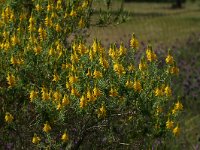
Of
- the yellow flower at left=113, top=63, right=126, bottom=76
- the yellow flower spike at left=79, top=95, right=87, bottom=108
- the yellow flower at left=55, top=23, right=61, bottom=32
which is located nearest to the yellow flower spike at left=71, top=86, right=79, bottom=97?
the yellow flower spike at left=79, top=95, right=87, bottom=108

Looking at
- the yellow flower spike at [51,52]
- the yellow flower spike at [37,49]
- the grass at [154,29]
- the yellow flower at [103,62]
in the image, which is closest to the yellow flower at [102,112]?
the yellow flower at [103,62]

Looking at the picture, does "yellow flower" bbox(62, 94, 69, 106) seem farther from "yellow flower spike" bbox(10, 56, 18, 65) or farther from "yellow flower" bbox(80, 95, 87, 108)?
"yellow flower spike" bbox(10, 56, 18, 65)

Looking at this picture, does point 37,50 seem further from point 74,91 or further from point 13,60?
point 74,91

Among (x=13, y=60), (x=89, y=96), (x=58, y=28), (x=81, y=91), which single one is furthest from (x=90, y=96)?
(x=58, y=28)

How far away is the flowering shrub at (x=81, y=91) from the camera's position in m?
4.18

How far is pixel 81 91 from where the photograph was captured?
434 cm

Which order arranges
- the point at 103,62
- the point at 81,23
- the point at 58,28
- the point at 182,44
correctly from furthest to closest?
1. the point at 182,44
2. the point at 81,23
3. the point at 58,28
4. the point at 103,62

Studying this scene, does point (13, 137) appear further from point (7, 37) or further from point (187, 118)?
point (187, 118)

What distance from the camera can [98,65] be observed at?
4.31m

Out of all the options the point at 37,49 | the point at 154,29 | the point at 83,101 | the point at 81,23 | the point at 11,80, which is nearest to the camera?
the point at 83,101

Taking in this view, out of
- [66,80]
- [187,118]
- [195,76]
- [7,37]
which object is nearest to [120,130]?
[66,80]

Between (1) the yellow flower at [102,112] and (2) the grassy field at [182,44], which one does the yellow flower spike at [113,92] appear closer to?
(1) the yellow flower at [102,112]

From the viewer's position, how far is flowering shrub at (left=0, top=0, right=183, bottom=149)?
4.18 meters

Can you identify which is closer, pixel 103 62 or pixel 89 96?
pixel 89 96
